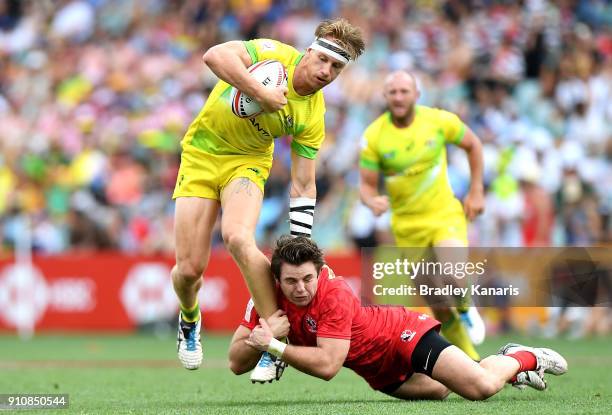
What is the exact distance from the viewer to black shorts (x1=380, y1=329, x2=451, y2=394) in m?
8.06

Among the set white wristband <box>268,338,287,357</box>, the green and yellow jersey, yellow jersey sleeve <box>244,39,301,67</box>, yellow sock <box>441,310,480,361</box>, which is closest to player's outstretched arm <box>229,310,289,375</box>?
white wristband <box>268,338,287,357</box>

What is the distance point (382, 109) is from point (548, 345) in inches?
206

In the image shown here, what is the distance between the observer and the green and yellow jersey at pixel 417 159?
36.7 feet

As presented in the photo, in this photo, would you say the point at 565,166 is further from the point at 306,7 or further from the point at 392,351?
the point at 392,351

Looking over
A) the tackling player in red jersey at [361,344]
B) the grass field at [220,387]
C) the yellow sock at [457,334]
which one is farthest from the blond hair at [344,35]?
the yellow sock at [457,334]

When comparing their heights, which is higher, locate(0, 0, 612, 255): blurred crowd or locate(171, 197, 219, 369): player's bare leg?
locate(0, 0, 612, 255): blurred crowd

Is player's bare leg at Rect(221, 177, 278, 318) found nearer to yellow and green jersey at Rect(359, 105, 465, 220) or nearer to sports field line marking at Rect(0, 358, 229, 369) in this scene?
yellow and green jersey at Rect(359, 105, 465, 220)

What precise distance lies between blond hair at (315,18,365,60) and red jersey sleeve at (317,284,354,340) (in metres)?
1.79

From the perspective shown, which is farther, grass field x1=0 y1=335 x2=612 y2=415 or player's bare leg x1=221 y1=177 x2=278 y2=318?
player's bare leg x1=221 y1=177 x2=278 y2=318

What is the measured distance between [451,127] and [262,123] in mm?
2962

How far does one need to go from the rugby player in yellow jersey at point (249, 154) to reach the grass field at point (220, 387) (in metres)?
0.56

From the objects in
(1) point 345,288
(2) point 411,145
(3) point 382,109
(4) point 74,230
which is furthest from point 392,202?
(4) point 74,230

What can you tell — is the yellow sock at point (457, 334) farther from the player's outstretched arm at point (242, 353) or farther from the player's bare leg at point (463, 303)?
the player's outstretched arm at point (242, 353)

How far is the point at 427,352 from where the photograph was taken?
809 cm
